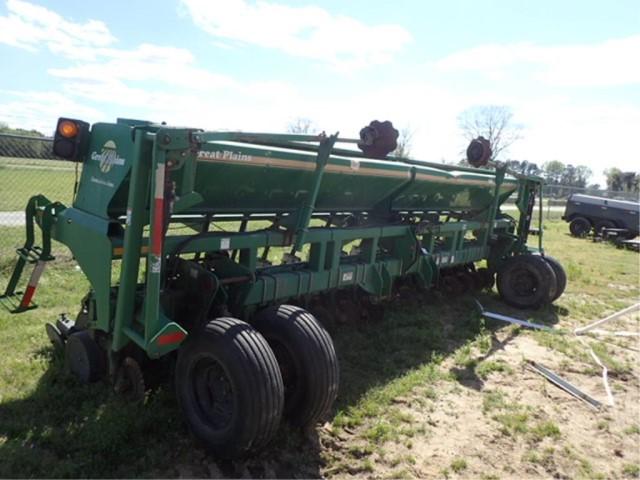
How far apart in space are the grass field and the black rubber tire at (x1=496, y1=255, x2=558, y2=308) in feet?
3.71

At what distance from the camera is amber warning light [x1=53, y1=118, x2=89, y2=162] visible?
11.7 ft

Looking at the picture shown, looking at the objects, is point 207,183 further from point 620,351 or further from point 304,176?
point 620,351

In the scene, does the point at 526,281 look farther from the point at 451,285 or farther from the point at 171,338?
the point at 171,338

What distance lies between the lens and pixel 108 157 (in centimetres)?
340

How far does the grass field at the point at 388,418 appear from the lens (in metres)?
2.93

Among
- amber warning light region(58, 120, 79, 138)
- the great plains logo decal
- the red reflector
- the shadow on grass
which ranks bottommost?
the shadow on grass

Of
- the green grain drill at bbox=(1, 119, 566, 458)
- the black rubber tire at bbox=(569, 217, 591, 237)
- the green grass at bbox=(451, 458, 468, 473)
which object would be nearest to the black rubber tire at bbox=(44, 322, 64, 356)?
the green grain drill at bbox=(1, 119, 566, 458)

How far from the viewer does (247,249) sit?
3.85m

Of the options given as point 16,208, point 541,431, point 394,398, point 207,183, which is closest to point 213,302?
point 207,183

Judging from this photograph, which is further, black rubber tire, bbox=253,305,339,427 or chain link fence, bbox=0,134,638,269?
chain link fence, bbox=0,134,638,269

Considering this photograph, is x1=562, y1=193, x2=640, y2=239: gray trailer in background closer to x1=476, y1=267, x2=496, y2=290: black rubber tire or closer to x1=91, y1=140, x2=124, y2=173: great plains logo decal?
x1=476, y1=267, x2=496, y2=290: black rubber tire

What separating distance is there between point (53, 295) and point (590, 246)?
532 inches

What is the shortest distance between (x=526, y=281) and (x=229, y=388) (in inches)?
195

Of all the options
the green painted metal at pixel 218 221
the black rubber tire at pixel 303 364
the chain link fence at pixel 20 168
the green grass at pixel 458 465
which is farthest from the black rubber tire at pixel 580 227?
the black rubber tire at pixel 303 364
